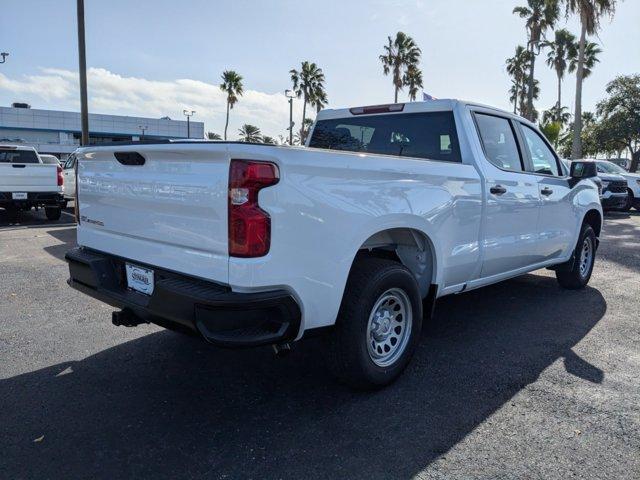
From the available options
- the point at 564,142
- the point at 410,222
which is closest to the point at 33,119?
the point at 564,142

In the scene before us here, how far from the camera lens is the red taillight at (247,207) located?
8.20 feet

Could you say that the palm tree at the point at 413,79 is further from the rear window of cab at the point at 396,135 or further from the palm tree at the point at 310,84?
the rear window of cab at the point at 396,135

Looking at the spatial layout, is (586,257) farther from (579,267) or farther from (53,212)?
(53,212)

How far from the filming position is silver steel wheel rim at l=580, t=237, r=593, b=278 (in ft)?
20.4

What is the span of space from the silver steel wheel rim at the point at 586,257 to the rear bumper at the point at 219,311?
484cm

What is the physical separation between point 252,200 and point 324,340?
1.07m

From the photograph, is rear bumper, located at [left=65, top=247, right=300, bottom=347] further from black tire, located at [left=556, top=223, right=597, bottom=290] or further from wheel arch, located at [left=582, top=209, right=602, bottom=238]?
wheel arch, located at [left=582, top=209, right=602, bottom=238]

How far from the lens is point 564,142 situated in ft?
145

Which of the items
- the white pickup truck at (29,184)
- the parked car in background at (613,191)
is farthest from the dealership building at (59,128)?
the parked car in background at (613,191)

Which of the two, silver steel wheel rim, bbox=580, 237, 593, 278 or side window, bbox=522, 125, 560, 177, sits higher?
side window, bbox=522, 125, 560, 177

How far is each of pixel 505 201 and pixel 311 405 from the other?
8.07ft

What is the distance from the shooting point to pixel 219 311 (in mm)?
2504

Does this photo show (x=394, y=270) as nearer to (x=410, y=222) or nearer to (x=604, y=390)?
(x=410, y=222)

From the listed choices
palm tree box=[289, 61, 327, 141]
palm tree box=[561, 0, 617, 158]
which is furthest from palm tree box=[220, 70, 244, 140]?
palm tree box=[561, 0, 617, 158]
